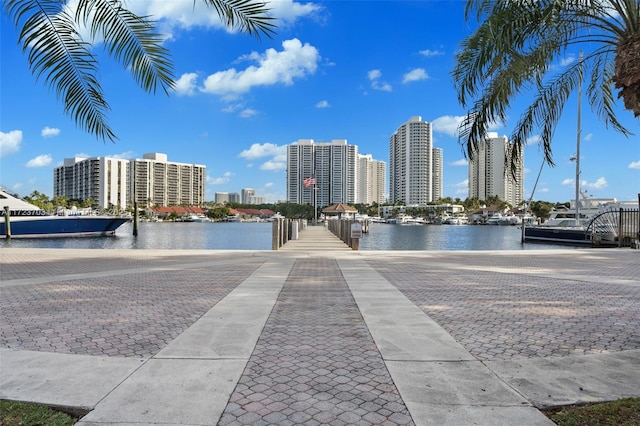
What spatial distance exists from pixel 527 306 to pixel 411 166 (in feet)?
511

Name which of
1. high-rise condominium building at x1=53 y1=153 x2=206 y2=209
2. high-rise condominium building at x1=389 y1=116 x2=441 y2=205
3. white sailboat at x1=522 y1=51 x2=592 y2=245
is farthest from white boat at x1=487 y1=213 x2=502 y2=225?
high-rise condominium building at x1=53 y1=153 x2=206 y2=209

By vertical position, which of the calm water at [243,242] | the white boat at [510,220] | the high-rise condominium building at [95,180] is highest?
the high-rise condominium building at [95,180]

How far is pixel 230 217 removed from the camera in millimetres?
178000

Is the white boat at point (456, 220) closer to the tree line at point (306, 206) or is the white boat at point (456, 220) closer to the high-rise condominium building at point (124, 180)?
the tree line at point (306, 206)

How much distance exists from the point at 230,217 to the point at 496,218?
339 ft

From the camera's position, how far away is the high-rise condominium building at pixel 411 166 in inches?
5123

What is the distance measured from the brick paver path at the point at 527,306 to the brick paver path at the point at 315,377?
1.39 meters

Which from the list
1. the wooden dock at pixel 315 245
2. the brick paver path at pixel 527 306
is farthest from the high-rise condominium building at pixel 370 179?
the brick paver path at pixel 527 306

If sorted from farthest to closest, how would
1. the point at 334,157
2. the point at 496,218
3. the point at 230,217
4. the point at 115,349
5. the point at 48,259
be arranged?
the point at 230,217 → the point at 496,218 → the point at 334,157 → the point at 48,259 → the point at 115,349

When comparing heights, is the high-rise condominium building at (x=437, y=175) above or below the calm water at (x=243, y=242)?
above

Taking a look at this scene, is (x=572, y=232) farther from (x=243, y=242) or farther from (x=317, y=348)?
(x=317, y=348)

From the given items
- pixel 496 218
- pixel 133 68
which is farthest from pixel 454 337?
pixel 496 218

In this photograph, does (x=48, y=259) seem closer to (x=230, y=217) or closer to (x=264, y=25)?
(x=264, y=25)

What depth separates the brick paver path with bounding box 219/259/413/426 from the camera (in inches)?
131
